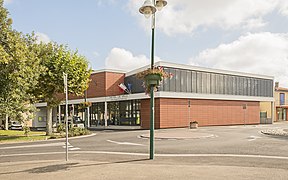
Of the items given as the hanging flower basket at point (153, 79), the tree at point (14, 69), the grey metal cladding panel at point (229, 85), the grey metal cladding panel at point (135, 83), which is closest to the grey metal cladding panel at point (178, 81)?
the grey metal cladding panel at point (135, 83)

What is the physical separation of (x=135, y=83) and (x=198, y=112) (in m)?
8.95

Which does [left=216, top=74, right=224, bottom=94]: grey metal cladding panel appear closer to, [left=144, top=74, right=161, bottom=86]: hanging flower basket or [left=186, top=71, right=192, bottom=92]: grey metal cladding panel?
[left=186, top=71, right=192, bottom=92]: grey metal cladding panel

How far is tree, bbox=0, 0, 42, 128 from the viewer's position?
1429 centimetres

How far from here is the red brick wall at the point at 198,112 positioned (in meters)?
31.4

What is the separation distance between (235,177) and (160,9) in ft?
19.8

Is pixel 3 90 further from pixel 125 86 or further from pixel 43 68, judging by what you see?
pixel 125 86

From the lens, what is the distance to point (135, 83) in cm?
3712

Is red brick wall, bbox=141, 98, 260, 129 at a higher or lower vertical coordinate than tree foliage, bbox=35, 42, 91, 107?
lower

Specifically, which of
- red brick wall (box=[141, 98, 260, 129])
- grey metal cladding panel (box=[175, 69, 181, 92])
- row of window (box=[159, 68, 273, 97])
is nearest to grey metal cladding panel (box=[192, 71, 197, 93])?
A: row of window (box=[159, 68, 273, 97])

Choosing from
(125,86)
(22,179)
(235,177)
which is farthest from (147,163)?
(125,86)

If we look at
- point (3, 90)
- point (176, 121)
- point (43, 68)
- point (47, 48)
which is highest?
point (47, 48)

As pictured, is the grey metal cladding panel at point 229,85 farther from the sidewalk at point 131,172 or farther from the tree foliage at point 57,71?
the sidewalk at point 131,172

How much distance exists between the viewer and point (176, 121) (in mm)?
32469

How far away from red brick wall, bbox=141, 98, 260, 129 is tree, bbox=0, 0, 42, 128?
46.6ft
